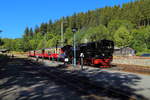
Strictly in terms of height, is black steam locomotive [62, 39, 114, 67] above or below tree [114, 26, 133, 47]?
below

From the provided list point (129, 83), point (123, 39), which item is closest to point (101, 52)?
point (129, 83)

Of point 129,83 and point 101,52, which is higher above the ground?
point 101,52

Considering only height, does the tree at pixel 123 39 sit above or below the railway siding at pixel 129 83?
above

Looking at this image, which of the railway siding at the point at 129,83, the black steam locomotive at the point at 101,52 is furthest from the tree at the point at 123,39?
the railway siding at the point at 129,83

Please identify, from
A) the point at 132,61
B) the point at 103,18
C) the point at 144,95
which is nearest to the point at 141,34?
the point at 103,18

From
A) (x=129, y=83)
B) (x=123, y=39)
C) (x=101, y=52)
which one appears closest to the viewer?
(x=129, y=83)

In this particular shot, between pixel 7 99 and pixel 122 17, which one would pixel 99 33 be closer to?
pixel 122 17

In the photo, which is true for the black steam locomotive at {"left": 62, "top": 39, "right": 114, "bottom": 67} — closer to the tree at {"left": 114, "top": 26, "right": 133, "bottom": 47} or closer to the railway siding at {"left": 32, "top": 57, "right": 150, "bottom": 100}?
the railway siding at {"left": 32, "top": 57, "right": 150, "bottom": 100}

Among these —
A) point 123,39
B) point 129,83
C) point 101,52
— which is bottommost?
point 129,83

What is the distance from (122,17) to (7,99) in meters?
112

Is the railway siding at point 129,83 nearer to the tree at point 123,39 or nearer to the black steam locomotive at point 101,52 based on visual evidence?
the black steam locomotive at point 101,52

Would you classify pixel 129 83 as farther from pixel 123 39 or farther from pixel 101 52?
pixel 123 39

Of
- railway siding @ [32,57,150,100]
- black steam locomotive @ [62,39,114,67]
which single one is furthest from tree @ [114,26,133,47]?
railway siding @ [32,57,150,100]

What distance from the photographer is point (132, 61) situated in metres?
28.1
